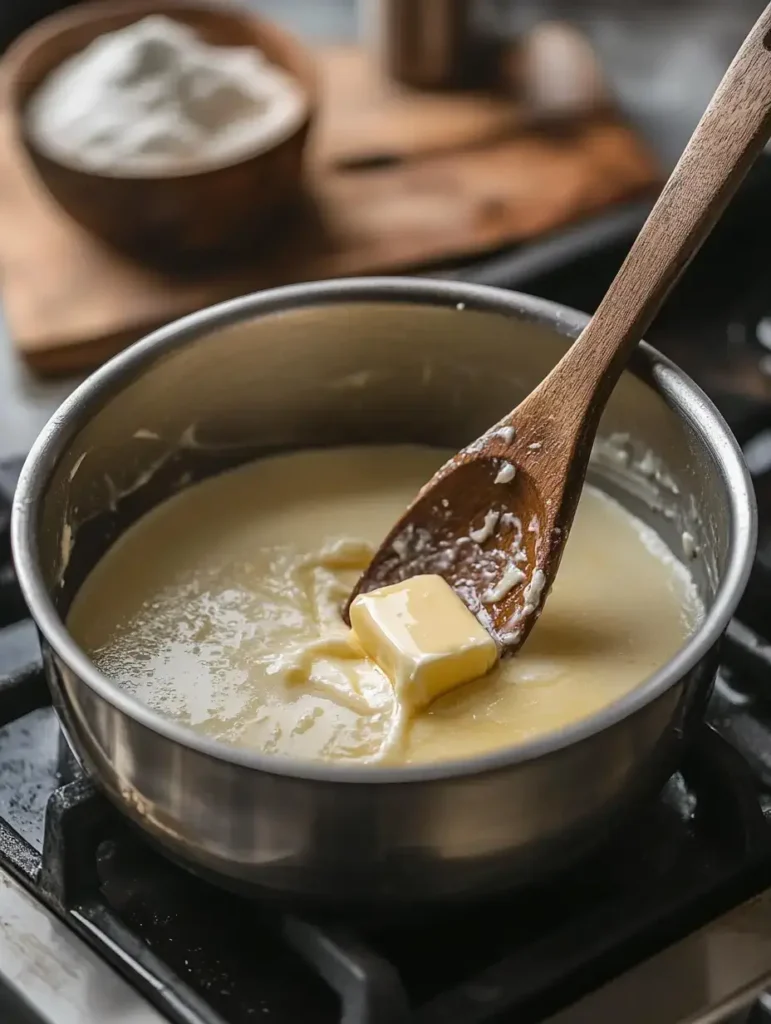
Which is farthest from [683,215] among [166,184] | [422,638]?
[166,184]

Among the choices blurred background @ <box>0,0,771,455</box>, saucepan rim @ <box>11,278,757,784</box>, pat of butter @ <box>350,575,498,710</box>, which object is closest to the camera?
saucepan rim @ <box>11,278,757,784</box>

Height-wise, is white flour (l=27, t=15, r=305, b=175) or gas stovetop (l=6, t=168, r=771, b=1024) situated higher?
white flour (l=27, t=15, r=305, b=175)

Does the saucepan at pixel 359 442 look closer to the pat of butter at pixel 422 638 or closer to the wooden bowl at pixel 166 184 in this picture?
the pat of butter at pixel 422 638

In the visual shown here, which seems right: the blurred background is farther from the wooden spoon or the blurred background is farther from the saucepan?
the wooden spoon

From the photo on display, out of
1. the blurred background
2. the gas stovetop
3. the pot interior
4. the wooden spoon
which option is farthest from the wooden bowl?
the gas stovetop

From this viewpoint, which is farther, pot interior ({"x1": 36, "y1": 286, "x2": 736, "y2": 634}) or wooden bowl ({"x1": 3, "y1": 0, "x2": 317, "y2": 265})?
wooden bowl ({"x1": 3, "y1": 0, "x2": 317, "y2": 265})

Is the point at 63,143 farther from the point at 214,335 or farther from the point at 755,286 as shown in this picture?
the point at 755,286

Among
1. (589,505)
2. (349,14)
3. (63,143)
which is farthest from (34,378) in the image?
(349,14)

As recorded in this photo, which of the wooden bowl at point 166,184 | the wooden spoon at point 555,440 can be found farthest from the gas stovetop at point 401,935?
the wooden bowl at point 166,184
